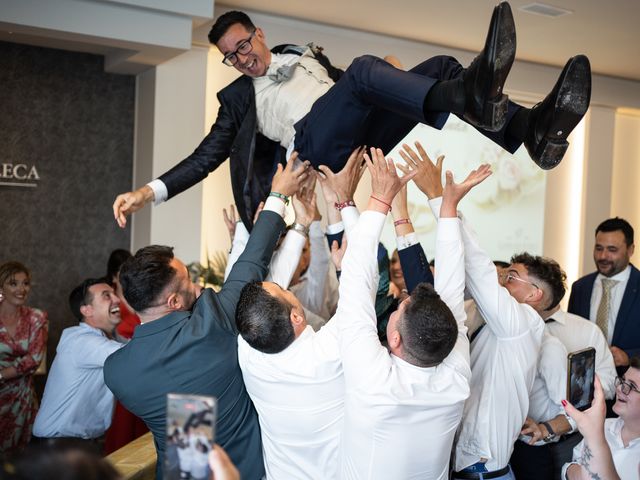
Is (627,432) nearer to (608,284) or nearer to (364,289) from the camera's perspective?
(364,289)

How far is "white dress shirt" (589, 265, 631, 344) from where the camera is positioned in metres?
5.05

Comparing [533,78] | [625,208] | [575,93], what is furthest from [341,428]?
[625,208]

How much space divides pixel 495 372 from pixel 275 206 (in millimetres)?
954

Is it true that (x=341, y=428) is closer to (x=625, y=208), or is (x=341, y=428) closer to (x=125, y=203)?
(x=125, y=203)

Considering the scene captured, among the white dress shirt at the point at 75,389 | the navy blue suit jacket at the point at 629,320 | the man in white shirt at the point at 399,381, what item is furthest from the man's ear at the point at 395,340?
the navy blue suit jacket at the point at 629,320

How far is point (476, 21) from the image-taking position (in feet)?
22.3

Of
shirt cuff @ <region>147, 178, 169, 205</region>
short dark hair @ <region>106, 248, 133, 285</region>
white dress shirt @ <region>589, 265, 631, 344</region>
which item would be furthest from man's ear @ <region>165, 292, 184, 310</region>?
white dress shirt @ <region>589, 265, 631, 344</region>

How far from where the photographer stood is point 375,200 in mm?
2387

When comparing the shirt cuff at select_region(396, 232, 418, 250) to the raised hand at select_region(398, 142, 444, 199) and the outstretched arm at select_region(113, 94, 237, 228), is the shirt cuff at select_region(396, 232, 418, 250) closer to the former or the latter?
the raised hand at select_region(398, 142, 444, 199)

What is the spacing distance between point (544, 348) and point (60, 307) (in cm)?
450

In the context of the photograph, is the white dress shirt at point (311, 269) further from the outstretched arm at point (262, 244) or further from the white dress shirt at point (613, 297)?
the white dress shirt at point (613, 297)

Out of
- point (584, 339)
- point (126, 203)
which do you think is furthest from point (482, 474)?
point (126, 203)

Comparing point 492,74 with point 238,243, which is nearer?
point 492,74

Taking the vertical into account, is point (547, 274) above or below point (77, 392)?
above
